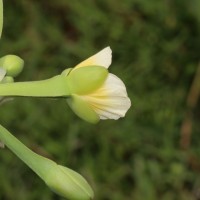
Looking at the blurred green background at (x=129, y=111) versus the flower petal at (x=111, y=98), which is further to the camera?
the blurred green background at (x=129, y=111)

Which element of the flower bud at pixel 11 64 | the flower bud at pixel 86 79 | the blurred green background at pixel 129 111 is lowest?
the blurred green background at pixel 129 111

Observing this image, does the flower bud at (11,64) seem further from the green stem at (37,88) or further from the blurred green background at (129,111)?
the blurred green background at (129,111)

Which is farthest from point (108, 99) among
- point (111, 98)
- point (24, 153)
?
point (24, 153)

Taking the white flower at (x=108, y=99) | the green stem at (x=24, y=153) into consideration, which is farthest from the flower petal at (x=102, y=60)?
the green stem at (x=24, y=153)

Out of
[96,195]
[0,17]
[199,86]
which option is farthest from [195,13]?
[0,17]

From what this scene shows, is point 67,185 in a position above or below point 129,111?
above

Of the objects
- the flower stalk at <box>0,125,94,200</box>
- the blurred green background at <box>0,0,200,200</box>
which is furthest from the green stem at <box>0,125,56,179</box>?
the blurred green background at <box>0,0,200,200</box>

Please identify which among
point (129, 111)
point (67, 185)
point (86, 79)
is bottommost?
point (129, 111)

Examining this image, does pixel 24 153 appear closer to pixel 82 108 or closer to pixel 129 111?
pixel 82 108
